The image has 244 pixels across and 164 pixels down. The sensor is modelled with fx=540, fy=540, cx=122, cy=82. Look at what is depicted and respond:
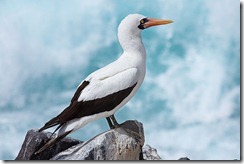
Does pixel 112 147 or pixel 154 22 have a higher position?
pixel 154 22

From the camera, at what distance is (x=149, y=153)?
5.57 metres

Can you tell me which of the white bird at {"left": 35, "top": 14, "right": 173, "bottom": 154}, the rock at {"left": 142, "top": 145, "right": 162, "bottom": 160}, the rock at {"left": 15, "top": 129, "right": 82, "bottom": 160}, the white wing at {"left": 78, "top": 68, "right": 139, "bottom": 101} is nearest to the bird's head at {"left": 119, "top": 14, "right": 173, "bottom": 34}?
the white bird at {"left": 35, "top": 14, "right": 173, "bottom": 154}

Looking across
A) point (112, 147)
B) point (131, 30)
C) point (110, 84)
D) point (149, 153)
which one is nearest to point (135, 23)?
point (131, 30)

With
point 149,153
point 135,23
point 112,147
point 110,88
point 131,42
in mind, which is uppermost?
point 135,23

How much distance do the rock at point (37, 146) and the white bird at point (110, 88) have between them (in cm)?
44

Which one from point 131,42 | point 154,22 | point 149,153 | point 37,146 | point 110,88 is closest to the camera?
point 110,88

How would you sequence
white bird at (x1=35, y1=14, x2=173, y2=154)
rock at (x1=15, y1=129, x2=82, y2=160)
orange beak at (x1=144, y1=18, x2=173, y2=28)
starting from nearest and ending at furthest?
white bird at (x1=35, y1=14, x2=173, y2=154) < orange beak at (x1=144, y1=18, x2=173, y2=28) < rock at (x1=15, y1=129, x2=82, y2=160)

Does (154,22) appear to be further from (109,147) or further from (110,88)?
(109,147)

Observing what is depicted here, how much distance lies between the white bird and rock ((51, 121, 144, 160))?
6.1 inches

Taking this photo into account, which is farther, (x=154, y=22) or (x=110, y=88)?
(x=154, y=22)

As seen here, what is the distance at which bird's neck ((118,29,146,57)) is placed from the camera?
5.13 m

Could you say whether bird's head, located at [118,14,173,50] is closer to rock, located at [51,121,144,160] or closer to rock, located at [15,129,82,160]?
rock, located at [51,121,144,160]

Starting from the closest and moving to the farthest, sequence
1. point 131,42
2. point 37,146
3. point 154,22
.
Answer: point 131,42 → point 154,22 → point 37,146

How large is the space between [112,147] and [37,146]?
3.03 feet
